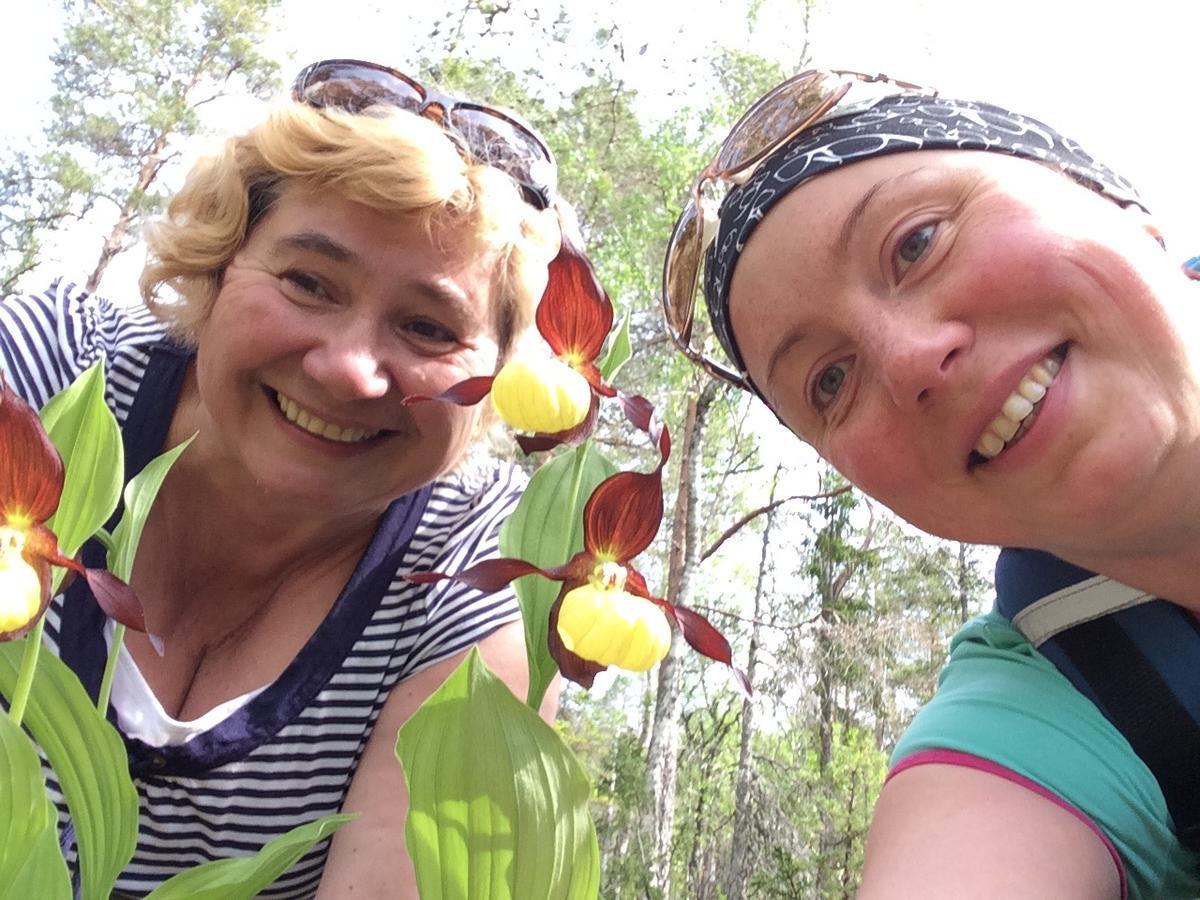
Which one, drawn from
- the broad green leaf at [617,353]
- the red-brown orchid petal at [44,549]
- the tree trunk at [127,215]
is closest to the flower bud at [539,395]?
the broad green leaf at [617,353]

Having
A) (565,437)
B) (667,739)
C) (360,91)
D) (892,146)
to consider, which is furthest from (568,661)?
(667,739)

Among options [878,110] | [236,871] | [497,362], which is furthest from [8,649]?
[878,110]

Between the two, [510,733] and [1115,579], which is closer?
[510,733]

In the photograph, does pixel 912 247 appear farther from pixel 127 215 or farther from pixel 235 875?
pixel 127 215

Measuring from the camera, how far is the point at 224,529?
136cm

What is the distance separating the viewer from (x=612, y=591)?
89cm

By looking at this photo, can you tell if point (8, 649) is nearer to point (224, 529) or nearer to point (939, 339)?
point (224, 529)

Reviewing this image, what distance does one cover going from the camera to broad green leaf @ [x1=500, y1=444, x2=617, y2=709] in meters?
0.94

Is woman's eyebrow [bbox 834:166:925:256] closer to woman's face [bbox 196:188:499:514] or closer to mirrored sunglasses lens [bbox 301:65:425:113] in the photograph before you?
woman's face [bbox 196:188:499:514]

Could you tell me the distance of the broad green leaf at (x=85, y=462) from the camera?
2.81ft

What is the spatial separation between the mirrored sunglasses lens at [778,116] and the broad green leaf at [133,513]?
→ 2.64 ft

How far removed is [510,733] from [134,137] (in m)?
11.3

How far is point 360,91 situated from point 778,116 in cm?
66

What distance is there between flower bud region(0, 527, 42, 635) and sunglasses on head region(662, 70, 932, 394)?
897mm
